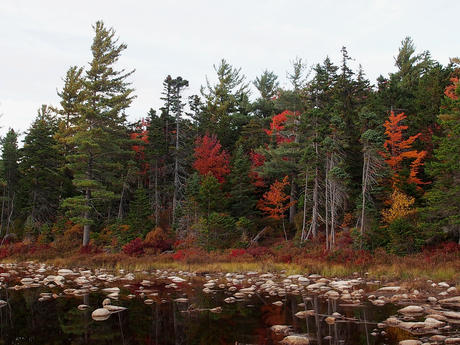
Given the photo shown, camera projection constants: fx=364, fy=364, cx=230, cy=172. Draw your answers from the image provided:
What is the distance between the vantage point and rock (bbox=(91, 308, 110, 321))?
490 inches

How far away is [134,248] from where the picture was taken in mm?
29953

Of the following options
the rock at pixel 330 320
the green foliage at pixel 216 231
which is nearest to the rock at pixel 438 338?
the rock at pixel 330 320

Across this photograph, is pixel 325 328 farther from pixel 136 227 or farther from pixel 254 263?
pixel 136 227

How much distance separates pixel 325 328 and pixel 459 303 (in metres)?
6.08

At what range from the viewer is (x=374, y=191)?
86.2 ft

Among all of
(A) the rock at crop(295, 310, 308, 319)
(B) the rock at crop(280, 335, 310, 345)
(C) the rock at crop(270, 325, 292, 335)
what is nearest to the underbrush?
(A) the rock at crop(295, 310, 308, 319)

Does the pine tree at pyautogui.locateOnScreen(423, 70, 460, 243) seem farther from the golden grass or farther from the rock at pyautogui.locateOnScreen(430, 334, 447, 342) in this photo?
the rock at pyautogui.locateOnScreen(430, 334, 447, 342)

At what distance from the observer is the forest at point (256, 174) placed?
974 inches

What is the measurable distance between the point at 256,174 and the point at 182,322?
26804 millimetres

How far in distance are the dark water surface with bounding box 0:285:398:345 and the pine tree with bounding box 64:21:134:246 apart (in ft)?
57.3

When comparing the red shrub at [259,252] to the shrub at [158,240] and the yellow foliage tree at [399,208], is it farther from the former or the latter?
the yellow foliage tree at [399,208]

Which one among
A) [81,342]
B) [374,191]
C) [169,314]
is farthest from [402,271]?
[81,342]

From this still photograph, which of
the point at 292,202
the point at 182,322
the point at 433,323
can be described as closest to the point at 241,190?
the point at 292,202

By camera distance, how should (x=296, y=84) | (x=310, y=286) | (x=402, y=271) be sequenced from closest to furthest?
(x=310, y=286)
(x=402, y=271)
(x=296, y=84)
